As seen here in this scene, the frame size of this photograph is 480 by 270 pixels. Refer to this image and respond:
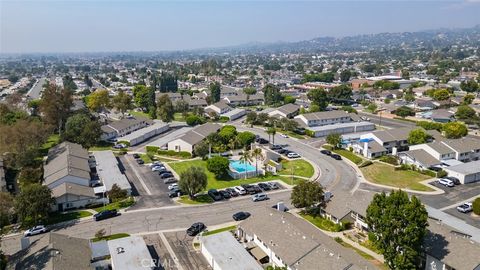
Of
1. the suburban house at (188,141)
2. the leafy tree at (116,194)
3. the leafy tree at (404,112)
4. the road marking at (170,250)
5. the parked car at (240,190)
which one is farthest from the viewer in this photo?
the leafy tree at (404,112)

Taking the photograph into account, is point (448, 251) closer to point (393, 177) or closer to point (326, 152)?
point (393, 177)

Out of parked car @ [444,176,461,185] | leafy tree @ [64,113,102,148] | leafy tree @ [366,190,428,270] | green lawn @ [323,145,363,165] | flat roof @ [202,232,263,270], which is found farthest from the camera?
leafy tree @ [64,113,102,148]

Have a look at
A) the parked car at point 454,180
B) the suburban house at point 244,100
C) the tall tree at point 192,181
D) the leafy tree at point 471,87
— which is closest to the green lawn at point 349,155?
the parked car at point 454,180

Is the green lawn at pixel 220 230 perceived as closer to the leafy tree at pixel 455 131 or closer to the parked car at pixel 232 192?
the parked car at pixel 232 192

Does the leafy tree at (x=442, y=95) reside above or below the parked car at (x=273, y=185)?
above

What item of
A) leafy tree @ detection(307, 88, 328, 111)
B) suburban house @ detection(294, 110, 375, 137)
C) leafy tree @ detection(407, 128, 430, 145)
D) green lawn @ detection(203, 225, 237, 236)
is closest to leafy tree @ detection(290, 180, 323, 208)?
green lawn @ detection(203, 225, 237, 236)

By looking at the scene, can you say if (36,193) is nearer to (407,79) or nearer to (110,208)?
(110,208)

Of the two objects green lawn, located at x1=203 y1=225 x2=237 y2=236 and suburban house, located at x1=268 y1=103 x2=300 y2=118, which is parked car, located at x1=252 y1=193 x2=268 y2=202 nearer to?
green lawn, located at x1=203 y1=225 x2=237 y2=236

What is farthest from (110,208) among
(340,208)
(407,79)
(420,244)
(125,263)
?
(407,79)
